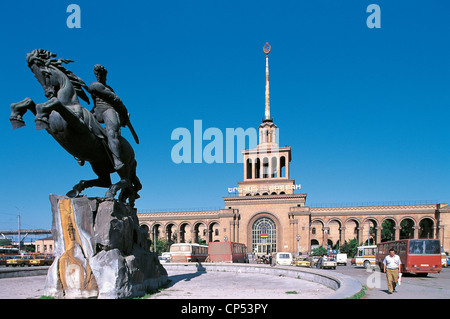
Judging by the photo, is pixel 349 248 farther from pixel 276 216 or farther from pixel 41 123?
pixel 41 123

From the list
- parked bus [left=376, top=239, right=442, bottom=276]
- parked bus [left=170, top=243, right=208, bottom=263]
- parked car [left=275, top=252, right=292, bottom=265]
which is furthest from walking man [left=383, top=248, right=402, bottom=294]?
parked car [left=275, top=252, right=292, bottom=265]

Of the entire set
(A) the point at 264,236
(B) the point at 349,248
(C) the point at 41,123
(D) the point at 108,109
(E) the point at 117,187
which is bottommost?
(B) the point at 349,248

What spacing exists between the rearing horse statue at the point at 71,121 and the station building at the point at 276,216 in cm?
4511

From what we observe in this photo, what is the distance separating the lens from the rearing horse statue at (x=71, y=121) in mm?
8164

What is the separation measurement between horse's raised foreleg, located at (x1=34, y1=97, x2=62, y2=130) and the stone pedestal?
5.52 feet

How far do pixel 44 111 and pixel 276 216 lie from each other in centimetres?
4939

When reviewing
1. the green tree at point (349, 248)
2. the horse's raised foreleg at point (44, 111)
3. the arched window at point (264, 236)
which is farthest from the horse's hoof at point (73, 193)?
the green tree at point (349, 248)

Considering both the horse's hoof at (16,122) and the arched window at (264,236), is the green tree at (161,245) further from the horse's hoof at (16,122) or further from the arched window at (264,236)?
the horse's hoof at (16,122)

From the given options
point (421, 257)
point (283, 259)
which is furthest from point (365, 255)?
point (421, 257)

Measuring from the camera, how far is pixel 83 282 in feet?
25.2

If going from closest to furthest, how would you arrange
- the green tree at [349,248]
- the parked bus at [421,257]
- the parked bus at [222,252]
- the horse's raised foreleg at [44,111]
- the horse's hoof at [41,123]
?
the horse's raised foreleg at [44,111], the horse's hoof at [41,123], the parked bus at [421,257], the parked bus at [222,252], the green tree at [349,248]

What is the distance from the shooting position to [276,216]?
55156mm

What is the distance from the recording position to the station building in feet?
177
